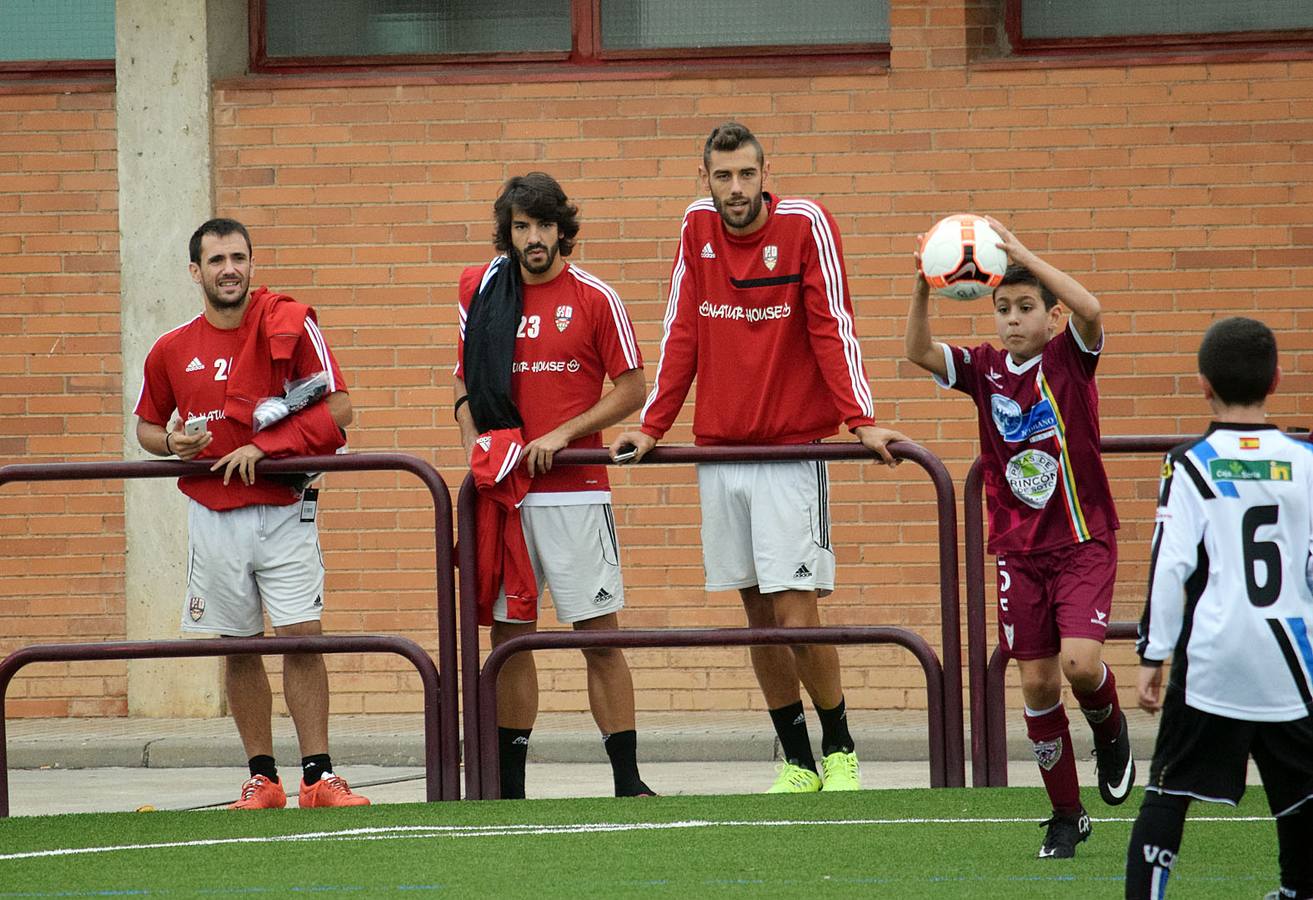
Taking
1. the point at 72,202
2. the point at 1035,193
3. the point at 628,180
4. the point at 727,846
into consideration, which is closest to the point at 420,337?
the point at 628,180

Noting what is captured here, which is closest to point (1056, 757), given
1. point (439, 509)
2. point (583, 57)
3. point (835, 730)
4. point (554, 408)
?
point (835, 730)

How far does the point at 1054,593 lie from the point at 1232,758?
1163mm

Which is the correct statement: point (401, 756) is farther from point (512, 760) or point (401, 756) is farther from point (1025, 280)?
point (1025, 280)

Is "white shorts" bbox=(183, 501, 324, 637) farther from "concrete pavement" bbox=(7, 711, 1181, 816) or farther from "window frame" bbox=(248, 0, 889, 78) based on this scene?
"window frame" bbox=(248, 0, 889, 78)

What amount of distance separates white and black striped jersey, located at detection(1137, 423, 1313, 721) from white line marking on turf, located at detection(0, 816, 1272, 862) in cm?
175

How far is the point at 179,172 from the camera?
31.4 feet

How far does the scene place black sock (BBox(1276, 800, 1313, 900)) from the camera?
416 centimetres

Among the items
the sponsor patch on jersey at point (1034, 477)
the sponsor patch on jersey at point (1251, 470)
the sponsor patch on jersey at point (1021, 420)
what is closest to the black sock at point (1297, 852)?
the sponsor patch on jersey at point (1251, 470)

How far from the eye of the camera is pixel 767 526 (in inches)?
251

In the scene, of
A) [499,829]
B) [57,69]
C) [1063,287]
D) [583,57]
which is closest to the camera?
[1063,287]

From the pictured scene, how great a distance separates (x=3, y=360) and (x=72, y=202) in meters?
0.90

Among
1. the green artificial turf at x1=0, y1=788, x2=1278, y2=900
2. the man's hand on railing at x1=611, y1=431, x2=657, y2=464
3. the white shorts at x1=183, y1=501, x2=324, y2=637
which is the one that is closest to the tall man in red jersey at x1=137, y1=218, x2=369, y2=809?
the white shorts at x1=183, y1=501, x2=324, y2=637

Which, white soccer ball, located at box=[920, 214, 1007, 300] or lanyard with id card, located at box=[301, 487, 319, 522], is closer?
white soccer ball, located at box=[920, 214, 1007, 300]

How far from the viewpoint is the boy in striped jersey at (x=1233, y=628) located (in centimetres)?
408
